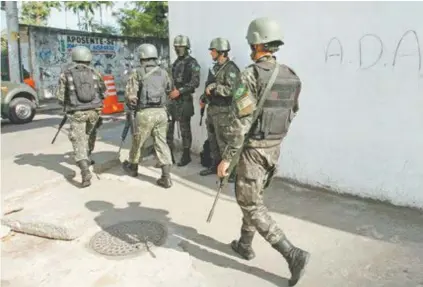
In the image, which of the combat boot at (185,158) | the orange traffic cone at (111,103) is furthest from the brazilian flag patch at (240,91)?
the orange traffic cone at (111,103)

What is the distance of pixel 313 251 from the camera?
3.57 metres

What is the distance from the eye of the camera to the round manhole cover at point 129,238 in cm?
374

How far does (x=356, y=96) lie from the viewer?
452cm

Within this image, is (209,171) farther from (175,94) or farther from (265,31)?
(265,31)

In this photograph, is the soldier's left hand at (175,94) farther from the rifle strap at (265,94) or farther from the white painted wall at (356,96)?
the rifle strap at (265,94)

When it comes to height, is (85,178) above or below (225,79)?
below

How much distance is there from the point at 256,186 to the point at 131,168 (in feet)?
9.95

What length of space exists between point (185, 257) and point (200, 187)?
6.05 feet

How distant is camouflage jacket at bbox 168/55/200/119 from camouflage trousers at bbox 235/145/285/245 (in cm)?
285

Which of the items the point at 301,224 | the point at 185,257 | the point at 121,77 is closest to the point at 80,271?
the point at 185,257

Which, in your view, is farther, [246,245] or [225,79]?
[225,79]

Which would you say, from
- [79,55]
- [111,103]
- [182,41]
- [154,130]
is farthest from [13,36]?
[154,130]

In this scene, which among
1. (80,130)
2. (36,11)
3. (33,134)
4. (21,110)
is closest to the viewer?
(80,130)

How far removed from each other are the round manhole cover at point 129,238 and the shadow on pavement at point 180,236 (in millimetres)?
22
